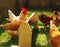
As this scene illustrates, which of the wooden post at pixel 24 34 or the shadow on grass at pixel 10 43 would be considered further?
the shadow on grass at pixel 10 43

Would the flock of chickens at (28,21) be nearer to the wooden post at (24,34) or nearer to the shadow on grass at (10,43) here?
the shadow on grass at (10,43)

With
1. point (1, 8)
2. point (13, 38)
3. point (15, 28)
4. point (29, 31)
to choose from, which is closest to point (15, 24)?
point (15, 28)

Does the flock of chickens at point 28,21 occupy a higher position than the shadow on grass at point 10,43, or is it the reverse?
the flock of chickens at point 28,21

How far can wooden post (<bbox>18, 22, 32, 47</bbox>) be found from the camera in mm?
3324

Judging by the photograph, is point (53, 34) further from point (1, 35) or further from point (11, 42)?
point (1, 35)

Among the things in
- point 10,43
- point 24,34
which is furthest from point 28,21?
point 24,34

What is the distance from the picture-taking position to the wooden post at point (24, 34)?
3.32 meters

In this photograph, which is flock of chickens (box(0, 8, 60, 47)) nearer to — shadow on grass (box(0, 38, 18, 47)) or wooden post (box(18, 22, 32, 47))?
shadow on grass (box(0, 38, 18, 47))

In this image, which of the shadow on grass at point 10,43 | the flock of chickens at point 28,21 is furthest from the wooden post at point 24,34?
the shadow on grass at point 10,43

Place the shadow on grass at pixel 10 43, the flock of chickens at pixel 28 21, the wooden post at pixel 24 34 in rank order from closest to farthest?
1. the flock of chickens at pixel 28 21
2. the wooden post at pixel 24 34
3. the shadow on grass at pixel 10 43

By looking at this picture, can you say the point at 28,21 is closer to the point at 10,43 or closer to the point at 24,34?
the point at 10,43

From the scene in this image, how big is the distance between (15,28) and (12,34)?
0.53 feet

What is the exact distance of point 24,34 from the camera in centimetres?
333

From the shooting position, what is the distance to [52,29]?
3355 millimetres
